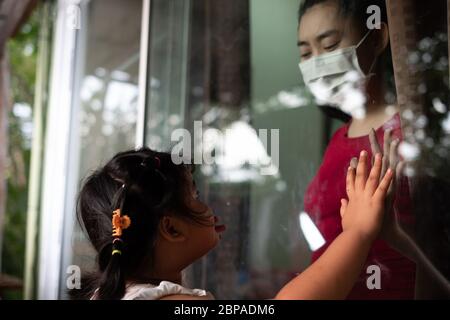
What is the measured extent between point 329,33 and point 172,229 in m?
0.65

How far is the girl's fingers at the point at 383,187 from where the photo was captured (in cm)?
104

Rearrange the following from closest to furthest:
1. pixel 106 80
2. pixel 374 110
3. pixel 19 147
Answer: pixel 374 110 < pixel 106 80 < pixel 19 147

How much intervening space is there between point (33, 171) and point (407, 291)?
3049 mm

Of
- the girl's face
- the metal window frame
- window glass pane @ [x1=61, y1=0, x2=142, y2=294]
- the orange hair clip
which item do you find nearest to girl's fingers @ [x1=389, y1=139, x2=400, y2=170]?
the girl's face

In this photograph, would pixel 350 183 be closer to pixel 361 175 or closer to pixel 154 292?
pixel 361 175

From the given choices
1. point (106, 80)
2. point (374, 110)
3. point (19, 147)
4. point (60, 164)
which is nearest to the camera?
point (374, 110)

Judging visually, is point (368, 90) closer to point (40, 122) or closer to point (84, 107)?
point (84, 107)

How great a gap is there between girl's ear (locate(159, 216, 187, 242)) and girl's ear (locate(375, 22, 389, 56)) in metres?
0.61

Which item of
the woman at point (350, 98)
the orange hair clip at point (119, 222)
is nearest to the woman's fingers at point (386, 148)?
the woman at point (350, 98)

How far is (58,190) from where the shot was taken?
283 cm

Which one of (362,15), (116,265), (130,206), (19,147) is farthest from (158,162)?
(19,147)

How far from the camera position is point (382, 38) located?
1.22 m
